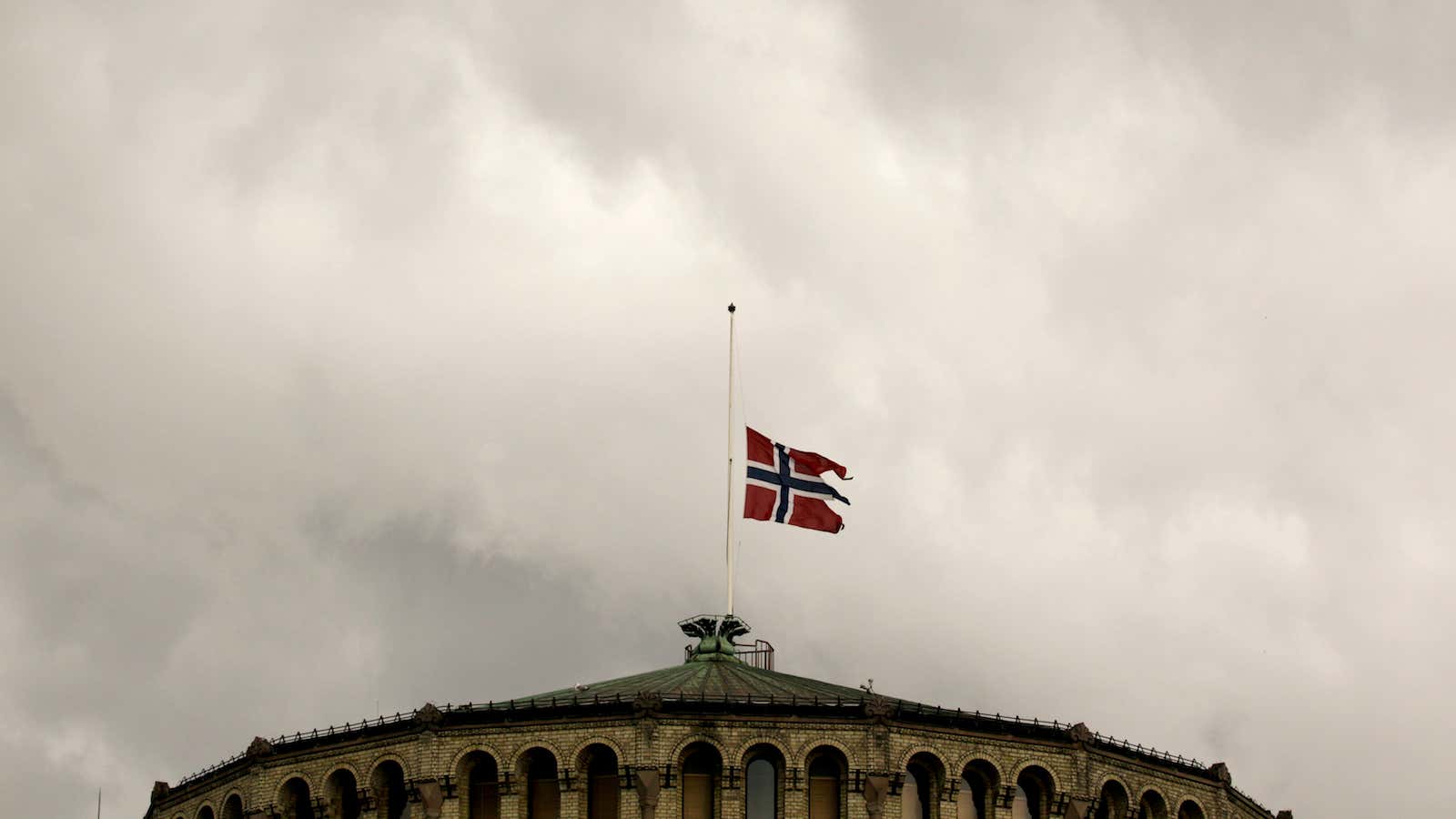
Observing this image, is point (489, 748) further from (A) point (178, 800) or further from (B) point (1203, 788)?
(B) point (1203, 788)

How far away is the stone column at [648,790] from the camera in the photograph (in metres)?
123

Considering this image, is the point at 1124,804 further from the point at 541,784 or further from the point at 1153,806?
the point at 541,784

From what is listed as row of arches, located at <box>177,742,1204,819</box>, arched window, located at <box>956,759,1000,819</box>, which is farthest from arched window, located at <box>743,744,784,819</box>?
arched window, located at <box>956,759,1000,819</box>

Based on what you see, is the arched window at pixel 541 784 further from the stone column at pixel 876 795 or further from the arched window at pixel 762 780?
the stone column at pixel 876 795

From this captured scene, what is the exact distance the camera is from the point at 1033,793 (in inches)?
5059

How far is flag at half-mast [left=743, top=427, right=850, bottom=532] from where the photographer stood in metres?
132

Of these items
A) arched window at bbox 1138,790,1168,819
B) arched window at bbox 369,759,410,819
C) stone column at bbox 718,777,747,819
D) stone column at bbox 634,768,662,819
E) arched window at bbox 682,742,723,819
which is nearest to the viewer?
stone column at bbox 634,768,662,819

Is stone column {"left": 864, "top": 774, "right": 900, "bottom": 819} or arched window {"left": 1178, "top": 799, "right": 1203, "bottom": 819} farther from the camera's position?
arched window {"left": 1178, "top": 799, "right": 1203, "bottom": 819}

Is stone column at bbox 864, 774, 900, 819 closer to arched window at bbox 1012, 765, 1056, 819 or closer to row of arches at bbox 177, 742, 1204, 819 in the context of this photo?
row of arches at bbox 177, 742, 1204, 819

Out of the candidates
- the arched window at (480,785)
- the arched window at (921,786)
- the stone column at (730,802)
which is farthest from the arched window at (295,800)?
the arched window at (921,786)

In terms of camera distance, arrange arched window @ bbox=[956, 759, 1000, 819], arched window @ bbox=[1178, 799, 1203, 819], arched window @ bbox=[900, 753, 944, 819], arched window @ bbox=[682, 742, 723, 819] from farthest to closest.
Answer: arched window @ bbox=[1178, 799, 1203, 819], arched window @ bbox=[956, 759, 1000, 819], arched window @ bbox=[900, 753, 944, 819], arched window @ bbox=[682, 742, 723, 819]

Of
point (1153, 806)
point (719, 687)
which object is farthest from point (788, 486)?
point (1153, 806)

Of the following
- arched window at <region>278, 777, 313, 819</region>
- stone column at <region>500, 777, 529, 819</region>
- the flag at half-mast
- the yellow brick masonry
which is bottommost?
stone column at <region>500, 777, 529, 819</region>

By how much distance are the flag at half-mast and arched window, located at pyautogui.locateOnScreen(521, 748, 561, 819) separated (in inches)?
641
